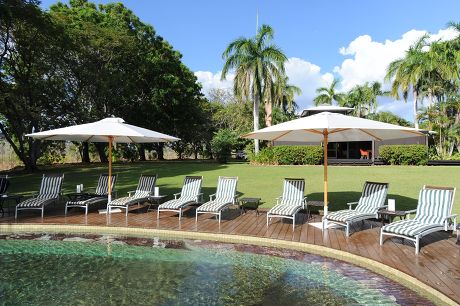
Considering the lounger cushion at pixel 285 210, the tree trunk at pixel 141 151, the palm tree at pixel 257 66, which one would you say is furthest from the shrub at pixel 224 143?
the lounger cushion at pixel 285 210

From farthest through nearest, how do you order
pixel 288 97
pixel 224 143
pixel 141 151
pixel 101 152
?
pixel 288 97, pixel 141 151, pixel 101 152, pixel 224 143

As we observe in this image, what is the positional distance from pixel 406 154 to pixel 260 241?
68.8 ft

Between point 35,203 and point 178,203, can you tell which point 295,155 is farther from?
point 35,203

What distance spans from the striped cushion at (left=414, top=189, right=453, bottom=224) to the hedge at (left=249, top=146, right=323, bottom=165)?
1956 cm

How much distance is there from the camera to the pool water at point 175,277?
4.64 metres

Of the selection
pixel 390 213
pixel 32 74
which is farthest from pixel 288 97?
pixel 390 213

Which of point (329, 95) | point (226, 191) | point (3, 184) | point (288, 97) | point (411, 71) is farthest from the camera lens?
point (329, 95)

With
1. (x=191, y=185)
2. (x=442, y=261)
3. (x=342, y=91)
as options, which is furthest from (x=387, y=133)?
(x=342, y=91)

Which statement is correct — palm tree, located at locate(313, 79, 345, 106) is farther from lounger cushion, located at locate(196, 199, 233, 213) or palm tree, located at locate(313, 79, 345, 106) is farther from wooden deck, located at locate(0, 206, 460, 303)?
lounger cushion, located at locate(196, 199, 233, 213)

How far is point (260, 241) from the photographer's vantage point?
704 cm

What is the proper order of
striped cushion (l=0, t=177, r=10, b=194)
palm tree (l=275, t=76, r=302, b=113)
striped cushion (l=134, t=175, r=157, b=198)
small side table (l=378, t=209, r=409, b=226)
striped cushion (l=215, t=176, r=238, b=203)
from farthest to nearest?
palm tree (l=275, t=76, r=302, b=113) < striped cushion (l=134, t=175, r=157, b=198) < striped cushion (l=0, t=177, r=10, b=194) < striped cushion (l=215, t=176, r=238, b=203) < small side table (l=378, t=209, r=409, b=226)

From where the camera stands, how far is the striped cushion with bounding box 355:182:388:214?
780cm

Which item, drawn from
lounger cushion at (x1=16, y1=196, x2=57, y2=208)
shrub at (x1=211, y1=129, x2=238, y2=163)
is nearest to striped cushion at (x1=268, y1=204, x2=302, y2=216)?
lounger cushion at (x1=16, y1=196, x2=57, y2=208)

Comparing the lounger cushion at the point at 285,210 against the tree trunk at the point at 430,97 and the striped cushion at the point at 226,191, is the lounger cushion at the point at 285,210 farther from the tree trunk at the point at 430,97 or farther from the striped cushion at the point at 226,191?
the tree trunk at the point at 430,97
